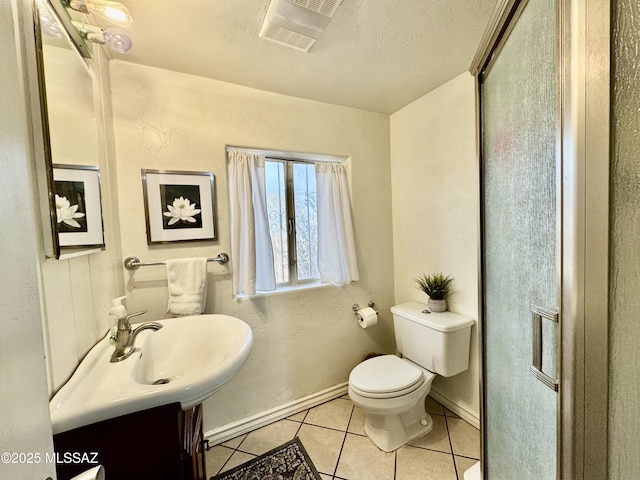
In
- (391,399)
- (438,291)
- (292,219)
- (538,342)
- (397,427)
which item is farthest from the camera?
(292,219)

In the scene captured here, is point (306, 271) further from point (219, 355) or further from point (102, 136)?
point (102, 136)

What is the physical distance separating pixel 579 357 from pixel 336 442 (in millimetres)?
1510

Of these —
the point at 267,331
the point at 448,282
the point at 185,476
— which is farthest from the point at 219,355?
the point at 448,282

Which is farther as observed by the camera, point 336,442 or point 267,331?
point 267,331

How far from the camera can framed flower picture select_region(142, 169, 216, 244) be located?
141 cm

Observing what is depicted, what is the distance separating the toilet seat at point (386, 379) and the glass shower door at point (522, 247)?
1.57 ft

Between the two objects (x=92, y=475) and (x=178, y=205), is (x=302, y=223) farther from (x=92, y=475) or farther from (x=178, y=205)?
(x=92, y=475)

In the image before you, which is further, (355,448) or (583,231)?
(355,448)

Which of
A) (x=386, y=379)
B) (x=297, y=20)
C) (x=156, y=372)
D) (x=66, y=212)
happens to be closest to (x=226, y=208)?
(x=66, y=212)

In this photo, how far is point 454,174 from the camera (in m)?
1.66

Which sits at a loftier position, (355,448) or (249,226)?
(249,226)

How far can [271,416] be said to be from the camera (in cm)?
170

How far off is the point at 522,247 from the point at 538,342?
9.7 inches

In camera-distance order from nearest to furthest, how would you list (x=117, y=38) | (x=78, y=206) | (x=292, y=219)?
(x=78, y=206), (x=117, y=38), (x=292, y=219)
